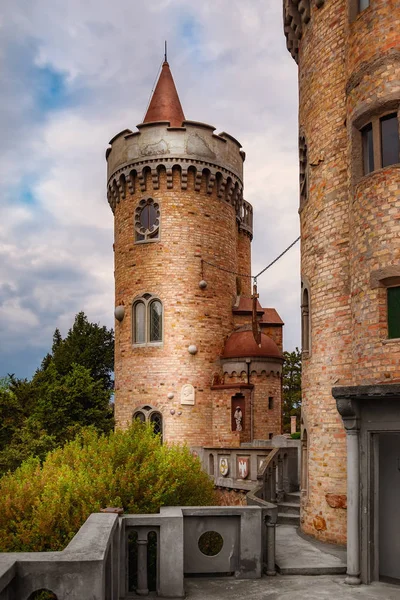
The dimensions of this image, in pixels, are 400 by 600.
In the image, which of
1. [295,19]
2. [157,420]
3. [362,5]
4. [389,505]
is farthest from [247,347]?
[389,505]

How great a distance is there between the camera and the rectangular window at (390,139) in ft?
43.5

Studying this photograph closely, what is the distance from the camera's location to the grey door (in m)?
10.7

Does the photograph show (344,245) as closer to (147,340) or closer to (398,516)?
(398,516)

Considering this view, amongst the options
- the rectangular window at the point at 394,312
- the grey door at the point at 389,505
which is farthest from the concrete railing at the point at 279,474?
the rectangular window at the point at 394,312

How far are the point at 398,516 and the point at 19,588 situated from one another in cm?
677

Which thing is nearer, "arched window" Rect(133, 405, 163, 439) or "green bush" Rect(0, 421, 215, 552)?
"green bush" Rect(0, 421, 215, 552)

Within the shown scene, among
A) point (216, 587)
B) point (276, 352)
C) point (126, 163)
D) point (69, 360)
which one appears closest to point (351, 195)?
point (216, 587)

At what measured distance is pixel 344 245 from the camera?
14.8m

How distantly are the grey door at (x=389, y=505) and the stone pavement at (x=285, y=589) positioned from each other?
0.46m

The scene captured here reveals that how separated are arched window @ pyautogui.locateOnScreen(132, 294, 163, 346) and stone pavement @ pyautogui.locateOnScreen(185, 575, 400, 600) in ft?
65.7

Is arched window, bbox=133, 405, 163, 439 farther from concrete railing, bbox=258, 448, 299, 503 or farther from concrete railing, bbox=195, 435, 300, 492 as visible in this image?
concrete railing, bbox=258, 448, 299, 503

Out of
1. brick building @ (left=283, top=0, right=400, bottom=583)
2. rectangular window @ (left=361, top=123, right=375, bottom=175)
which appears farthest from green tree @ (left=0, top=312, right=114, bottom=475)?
rectangular window @ (left=361, top=123, right=375, bottom=175)

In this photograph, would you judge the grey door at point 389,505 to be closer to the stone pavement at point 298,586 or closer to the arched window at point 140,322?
the stone pavement at point 298,586

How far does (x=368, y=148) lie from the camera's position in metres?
14.0
